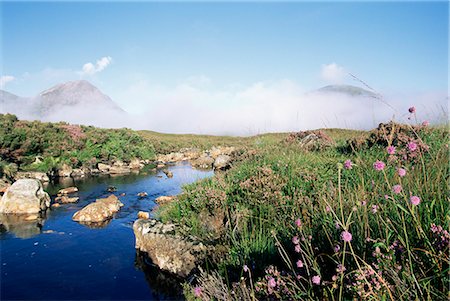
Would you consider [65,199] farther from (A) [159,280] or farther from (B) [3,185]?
(A) [159,280]

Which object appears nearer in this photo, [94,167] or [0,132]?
[0,132]

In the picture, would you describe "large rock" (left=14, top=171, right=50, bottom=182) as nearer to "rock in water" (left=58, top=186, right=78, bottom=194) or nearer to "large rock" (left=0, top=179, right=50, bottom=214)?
"rock in water" (left=58, top=186, right=78, bottom=194)

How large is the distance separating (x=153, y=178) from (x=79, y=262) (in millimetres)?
11941

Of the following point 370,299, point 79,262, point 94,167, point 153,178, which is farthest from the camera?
point 94,167

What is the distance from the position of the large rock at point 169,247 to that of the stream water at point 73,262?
370mm

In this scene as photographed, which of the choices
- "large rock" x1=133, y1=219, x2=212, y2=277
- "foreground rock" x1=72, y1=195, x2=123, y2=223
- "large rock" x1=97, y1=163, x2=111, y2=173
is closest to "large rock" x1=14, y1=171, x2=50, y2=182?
"large rock" x1=97, y1=163, x2=111, y2=173

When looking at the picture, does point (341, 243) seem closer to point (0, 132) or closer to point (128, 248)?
point (128, 248)

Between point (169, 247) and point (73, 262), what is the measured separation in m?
3.09

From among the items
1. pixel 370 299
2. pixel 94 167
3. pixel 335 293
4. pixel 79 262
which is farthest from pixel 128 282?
pixel 94 167

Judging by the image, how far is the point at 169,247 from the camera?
6930 mm

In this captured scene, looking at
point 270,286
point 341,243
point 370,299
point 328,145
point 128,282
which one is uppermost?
point 328,145

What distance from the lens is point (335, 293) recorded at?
8.88 feet

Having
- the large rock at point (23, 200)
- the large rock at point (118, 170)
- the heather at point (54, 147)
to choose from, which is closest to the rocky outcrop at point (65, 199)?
the large rock at point (23, 200)

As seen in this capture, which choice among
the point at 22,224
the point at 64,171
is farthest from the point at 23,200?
the point at 64,171
